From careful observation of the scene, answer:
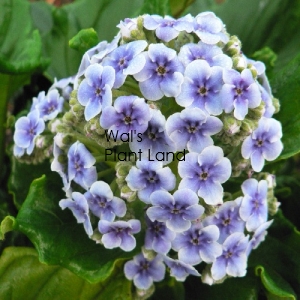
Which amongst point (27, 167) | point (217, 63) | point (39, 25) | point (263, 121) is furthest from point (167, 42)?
point (39, 25)

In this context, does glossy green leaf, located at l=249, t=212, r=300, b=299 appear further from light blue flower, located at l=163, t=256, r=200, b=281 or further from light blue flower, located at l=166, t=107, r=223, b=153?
light blue flower, located at l=166, t=107, r=223, b=153

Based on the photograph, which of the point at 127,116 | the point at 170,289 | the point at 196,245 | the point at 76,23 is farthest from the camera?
the point at 76,23

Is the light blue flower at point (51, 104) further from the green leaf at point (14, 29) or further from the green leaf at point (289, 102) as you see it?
the green leaf at point (289, 102)

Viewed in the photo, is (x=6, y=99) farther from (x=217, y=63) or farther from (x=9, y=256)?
(x=217, y=63)

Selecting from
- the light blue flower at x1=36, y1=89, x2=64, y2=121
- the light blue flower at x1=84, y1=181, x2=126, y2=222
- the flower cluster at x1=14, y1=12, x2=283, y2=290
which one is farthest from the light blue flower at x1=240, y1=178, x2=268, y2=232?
Answer: the light blue flower at x1=36, y1=89, x2=64, y2=121

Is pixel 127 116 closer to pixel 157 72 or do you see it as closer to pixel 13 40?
pixel 157 72

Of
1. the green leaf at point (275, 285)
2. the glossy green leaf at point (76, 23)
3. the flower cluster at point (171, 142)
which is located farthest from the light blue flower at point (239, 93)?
the glossy green leaf at point (76, 23)

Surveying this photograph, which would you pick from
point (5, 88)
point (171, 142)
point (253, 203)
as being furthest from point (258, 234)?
point (5, 88)
